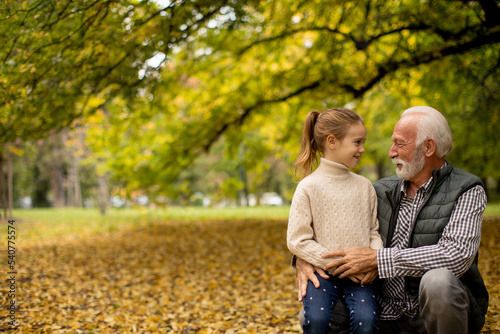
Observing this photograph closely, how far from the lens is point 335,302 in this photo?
6.89 feet

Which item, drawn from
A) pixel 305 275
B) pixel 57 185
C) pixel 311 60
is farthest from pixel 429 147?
pixel 57 185

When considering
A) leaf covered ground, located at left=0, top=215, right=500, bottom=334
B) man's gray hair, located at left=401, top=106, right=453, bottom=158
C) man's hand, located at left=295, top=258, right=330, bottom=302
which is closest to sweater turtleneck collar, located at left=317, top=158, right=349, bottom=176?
man's gray hair, located at left=401, top=106, right=453, bottom=158

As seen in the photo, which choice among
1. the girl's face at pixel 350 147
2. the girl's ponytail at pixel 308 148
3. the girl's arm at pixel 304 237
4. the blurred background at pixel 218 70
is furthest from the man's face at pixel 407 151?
the blurred background at pixel 218 70

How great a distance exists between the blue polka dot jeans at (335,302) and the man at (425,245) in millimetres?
81

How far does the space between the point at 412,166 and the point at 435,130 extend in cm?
24

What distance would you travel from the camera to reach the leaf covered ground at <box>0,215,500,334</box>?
12.0ft

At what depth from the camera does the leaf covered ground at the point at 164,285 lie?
3.67m

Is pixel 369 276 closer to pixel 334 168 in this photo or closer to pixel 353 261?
pixel 353 261

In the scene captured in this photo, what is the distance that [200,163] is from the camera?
2422 cm

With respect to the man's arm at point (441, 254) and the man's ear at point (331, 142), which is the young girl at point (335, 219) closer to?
the man's ear at point (331, 142)

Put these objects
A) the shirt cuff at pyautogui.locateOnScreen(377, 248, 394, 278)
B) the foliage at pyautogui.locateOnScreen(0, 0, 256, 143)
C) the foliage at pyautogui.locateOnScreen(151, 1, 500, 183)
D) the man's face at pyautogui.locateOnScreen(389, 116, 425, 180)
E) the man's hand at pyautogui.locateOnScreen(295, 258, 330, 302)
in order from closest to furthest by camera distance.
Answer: the shirt cuff at pyautogui.locateOnScreen(377, 248, 394, 278)
the man's hand at pyautogui.locateOnScreen(295, 258, 330, 302)
the man's face at pyautogui.locateOnScreen(389, 116, 425, 180)
the foliage at pyautogui.locateOnScreen(0, 0, 256, 143)
the foliage at pyautogui.locateOnScreen(151, 1, 500, 183)

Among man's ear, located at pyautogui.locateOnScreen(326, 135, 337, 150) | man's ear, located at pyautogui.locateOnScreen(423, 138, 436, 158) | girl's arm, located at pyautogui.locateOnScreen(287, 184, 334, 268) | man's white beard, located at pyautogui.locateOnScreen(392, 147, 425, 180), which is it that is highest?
man's ear, located at pyautogui.locateOnScreen(326, 135, 337, 150)

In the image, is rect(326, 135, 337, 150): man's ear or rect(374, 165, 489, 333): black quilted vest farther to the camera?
rect(326, 135, 337, 150): man's ear

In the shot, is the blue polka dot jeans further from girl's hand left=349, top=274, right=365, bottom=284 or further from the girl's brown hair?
the girl's brown hair
